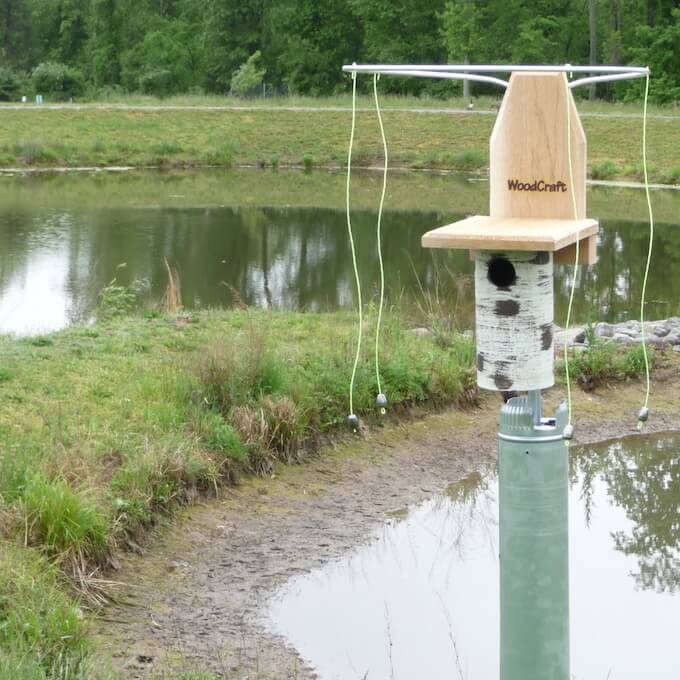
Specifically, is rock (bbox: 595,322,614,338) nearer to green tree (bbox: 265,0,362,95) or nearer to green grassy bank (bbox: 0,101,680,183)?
green grassy bank (bbox: 0,101,680,183)

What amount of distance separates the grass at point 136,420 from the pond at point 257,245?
6.03 ft

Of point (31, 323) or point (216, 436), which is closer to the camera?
point (216, 436)

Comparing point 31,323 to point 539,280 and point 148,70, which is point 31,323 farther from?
point 148,70

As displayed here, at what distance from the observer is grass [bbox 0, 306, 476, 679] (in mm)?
5301

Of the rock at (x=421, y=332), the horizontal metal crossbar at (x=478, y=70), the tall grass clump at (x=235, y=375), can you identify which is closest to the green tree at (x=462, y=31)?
the rock at (x=421, y=332)

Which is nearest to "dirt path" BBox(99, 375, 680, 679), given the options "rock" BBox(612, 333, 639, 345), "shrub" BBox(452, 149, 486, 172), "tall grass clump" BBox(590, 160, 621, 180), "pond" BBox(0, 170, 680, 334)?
"rock" BBox(612, 333, 639, 345)

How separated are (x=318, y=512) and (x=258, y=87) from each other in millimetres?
51505

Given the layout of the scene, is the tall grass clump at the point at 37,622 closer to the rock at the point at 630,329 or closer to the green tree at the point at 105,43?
the rock at the point at 630,329

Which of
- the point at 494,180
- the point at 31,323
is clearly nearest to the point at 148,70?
the point at 31,323

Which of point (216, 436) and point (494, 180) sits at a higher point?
point (494, 180)

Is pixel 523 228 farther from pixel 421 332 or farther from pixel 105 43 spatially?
pixel 105 43

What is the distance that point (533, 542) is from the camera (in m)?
3.21

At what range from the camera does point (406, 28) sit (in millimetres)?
58531

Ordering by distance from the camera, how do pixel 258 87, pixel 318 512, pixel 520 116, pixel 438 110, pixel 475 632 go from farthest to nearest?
pixel 258 87
pixel 438 110
pixel 318 512
pixel 475 632
pixel 520 116
